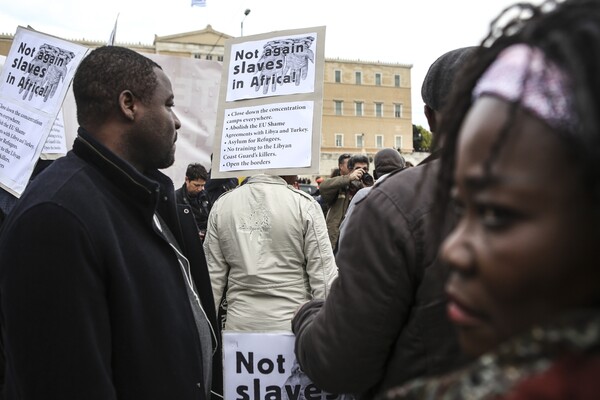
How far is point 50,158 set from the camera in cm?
487

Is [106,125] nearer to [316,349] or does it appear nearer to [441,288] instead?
[316,349]

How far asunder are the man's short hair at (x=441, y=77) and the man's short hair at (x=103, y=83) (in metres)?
1.04

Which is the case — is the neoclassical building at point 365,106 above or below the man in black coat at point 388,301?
above

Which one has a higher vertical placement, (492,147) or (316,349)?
(492,147)

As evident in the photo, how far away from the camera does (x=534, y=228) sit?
61 centimetres

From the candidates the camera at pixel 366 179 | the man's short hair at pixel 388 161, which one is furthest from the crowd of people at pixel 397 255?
the camera at pixel 366 179

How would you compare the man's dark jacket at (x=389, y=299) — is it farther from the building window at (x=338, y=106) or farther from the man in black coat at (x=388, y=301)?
the building window at (x=338, y=106)

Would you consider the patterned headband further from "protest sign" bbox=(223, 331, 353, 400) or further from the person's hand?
the person's hand

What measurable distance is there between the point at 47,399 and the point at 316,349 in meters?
0.77

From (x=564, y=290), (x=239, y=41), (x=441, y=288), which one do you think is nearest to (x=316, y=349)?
(x=441, y=288)

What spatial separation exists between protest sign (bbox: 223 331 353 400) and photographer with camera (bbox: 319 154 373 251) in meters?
3.26

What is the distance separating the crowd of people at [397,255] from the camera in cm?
60

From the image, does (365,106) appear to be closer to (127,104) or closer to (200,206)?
(200,206)

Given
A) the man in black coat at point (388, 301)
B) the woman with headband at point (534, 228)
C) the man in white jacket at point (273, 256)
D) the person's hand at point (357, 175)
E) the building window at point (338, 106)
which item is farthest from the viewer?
the building window at point (338, 106)
